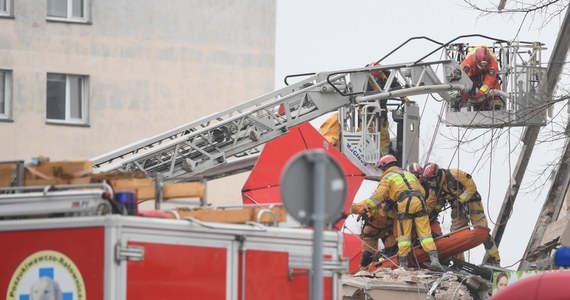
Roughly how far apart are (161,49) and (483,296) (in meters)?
15.1

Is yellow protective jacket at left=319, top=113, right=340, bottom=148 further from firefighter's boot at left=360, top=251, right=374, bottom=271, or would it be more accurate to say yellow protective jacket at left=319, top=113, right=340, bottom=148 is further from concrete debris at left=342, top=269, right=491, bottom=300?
concrete debris at left=342, top=269, right=491, bottom=300

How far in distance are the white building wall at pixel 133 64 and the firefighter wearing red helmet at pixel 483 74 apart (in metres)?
11.3

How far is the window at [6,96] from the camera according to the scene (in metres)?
30.1

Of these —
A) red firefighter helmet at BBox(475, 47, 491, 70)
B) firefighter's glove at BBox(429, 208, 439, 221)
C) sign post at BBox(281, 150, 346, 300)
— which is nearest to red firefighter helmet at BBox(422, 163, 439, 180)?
firefighter's glove at BBox(429, 208, 439, 221)

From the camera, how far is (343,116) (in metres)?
22.9

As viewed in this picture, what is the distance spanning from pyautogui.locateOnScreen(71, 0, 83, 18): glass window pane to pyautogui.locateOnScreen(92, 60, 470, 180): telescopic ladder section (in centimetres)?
979

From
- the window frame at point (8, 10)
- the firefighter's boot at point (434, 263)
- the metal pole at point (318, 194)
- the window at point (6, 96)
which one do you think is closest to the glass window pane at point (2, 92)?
the window at point (6, 96)

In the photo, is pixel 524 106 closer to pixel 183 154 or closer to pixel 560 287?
pixel 183 154

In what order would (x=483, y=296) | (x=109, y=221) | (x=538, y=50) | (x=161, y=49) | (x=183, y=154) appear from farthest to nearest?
1. (x=161, y=49)
2. (x=538, y=50)
3. (x=183, y=154)
4. (x=483, y=296)
5. (x=109, y=221)

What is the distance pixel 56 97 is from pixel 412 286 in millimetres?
14842

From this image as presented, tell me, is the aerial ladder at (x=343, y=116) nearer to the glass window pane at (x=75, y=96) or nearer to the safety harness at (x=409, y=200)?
the safety harness at (x=409, y=200)

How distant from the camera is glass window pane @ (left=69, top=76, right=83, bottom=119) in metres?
30.7

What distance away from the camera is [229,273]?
32.1 feet

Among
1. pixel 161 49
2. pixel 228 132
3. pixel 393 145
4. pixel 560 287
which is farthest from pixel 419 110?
pixel 560 287
